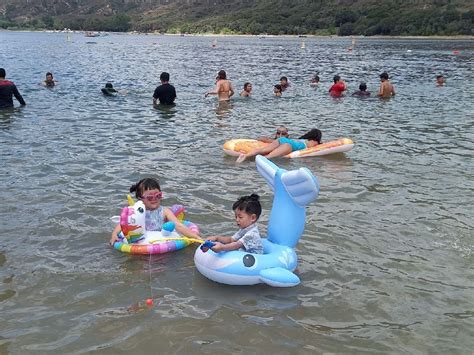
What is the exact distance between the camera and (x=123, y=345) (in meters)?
4.49

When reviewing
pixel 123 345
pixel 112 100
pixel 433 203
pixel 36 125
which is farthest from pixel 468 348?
pixel 112 100

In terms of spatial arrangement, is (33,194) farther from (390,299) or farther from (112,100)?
(112,100)

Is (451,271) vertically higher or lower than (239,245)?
lower

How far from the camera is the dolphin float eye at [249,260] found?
5398mm

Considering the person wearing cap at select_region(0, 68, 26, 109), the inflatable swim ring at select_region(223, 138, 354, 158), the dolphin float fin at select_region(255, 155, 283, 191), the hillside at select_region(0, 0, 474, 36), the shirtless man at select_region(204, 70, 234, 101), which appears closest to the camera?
the dolphin float fin at select_region(255, 155, 283, 191)

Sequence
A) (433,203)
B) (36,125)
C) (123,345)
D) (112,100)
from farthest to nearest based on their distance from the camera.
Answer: (112,100)
(36,125)
(433,203)
(123,345)

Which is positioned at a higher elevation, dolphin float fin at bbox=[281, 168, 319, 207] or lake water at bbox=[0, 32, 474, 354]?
dolphin float fin at bbox=[281, 168, 319, 207]

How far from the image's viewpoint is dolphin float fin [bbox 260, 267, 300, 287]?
5324 millimetres

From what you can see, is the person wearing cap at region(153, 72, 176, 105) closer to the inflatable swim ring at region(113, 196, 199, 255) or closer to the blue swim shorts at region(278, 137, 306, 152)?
the blue swim shorts at region(278, 137, 306, 152)

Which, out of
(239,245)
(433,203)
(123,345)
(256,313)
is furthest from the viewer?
(433,203)

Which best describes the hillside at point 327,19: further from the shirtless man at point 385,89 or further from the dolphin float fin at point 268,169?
the dolphin float fin at point 268,169

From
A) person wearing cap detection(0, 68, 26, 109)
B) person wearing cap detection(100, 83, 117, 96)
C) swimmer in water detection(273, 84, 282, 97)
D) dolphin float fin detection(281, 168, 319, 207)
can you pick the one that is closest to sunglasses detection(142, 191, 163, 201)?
dolphin float fin detection(281, 168, 319, 207)

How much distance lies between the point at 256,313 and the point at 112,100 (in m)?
14.9

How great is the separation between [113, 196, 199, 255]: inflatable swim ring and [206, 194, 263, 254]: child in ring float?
2.76ft
